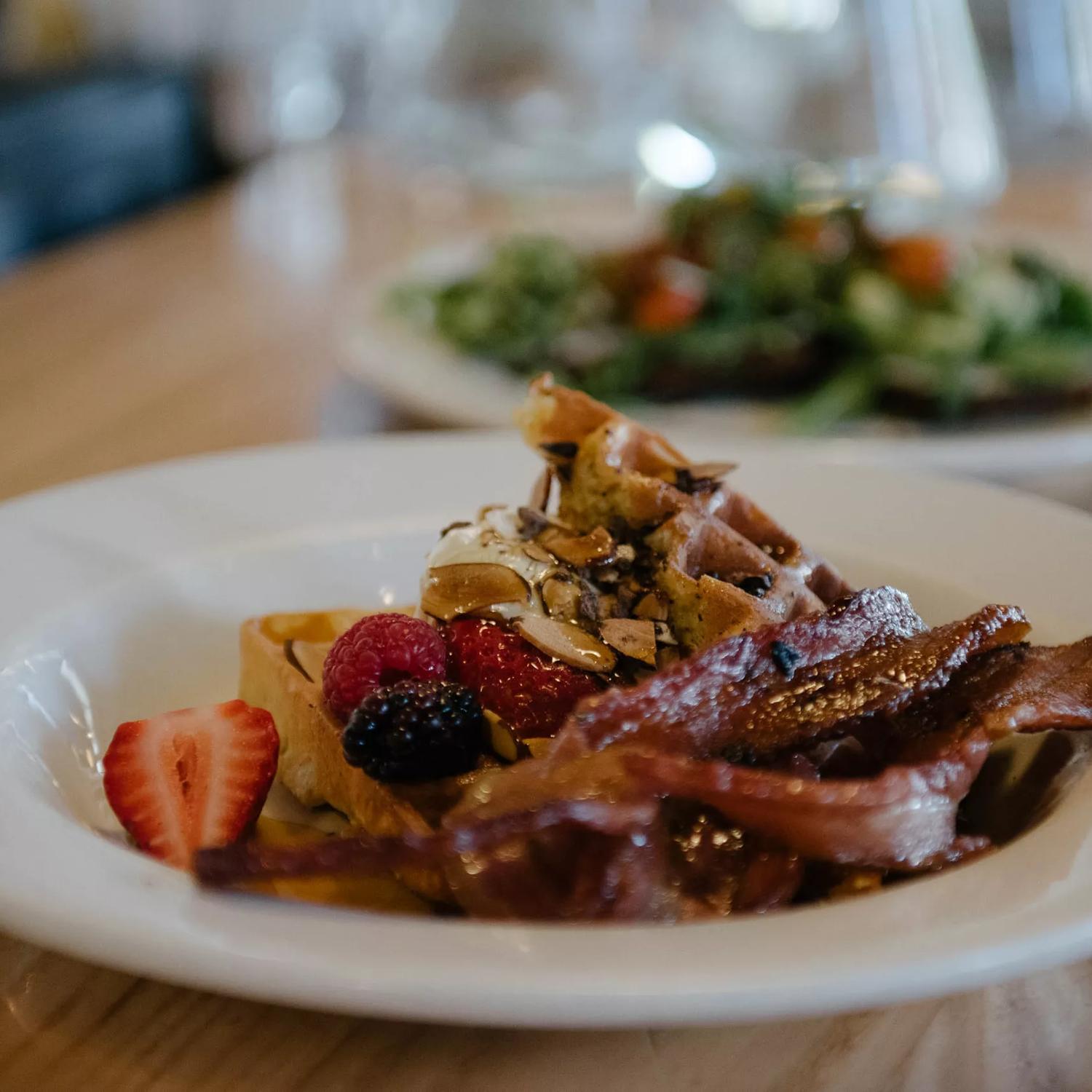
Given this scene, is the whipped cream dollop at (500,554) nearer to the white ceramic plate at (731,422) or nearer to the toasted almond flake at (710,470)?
the toasted almond flake at (710,470)

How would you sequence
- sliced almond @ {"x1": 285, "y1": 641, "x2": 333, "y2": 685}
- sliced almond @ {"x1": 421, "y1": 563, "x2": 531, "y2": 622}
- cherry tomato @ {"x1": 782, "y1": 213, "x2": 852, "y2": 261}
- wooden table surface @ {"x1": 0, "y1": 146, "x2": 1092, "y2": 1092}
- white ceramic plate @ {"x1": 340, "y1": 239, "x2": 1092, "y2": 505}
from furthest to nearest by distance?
cherry tomato @ {"x1": 782, "y1": 213, "x2": 852, "y2": 261}, white ceramic plate @ {"x1": 340, "y1": 239, "x2": 1092, "y2": 505}, sliced almond @ {"x1": 285, "y1": 641, "x2": 333, "y2": 685}, sliced almond @ {"x1": 421, "y1": 563, "x2": 531, "y2": 622}, wooden table surface @ {"x1": 0, "y1": 146, "x2": 1092, "y2": 1092}

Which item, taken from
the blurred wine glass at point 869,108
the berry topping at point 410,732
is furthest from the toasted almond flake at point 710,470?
the blurred wine glass at point 869,108

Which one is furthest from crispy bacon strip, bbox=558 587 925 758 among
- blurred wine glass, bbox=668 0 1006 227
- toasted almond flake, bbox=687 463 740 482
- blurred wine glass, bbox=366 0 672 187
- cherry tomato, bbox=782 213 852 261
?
blurred wine glass, bbox=366 0 672 187

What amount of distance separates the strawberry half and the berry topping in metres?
0.15

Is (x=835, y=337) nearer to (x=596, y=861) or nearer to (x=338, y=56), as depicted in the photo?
(x=596, y=861)

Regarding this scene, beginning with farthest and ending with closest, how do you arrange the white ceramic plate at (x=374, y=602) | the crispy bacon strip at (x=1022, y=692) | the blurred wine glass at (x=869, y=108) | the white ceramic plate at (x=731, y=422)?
the blurred wine glass at (x=869, y=108)
the white ceramic plate at (x=731, y=422)
the crispy bacon strip at (x=1022, y=692)
the white ceramic plate at (x=374, y=602)

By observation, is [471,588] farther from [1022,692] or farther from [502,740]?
[1022,692]

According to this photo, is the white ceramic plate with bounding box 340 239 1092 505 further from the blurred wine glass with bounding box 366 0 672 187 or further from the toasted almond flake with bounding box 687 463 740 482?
the blurred wine glass with bounding box 366 0 672 187

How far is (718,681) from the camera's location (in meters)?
1.20

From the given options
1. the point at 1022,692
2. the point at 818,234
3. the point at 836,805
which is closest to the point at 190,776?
the point at 836,805

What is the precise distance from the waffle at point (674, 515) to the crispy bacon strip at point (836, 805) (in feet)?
1.14

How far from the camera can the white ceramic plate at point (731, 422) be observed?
2605 mm

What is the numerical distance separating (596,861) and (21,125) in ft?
20.1

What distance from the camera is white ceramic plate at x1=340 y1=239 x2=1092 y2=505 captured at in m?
2.61
